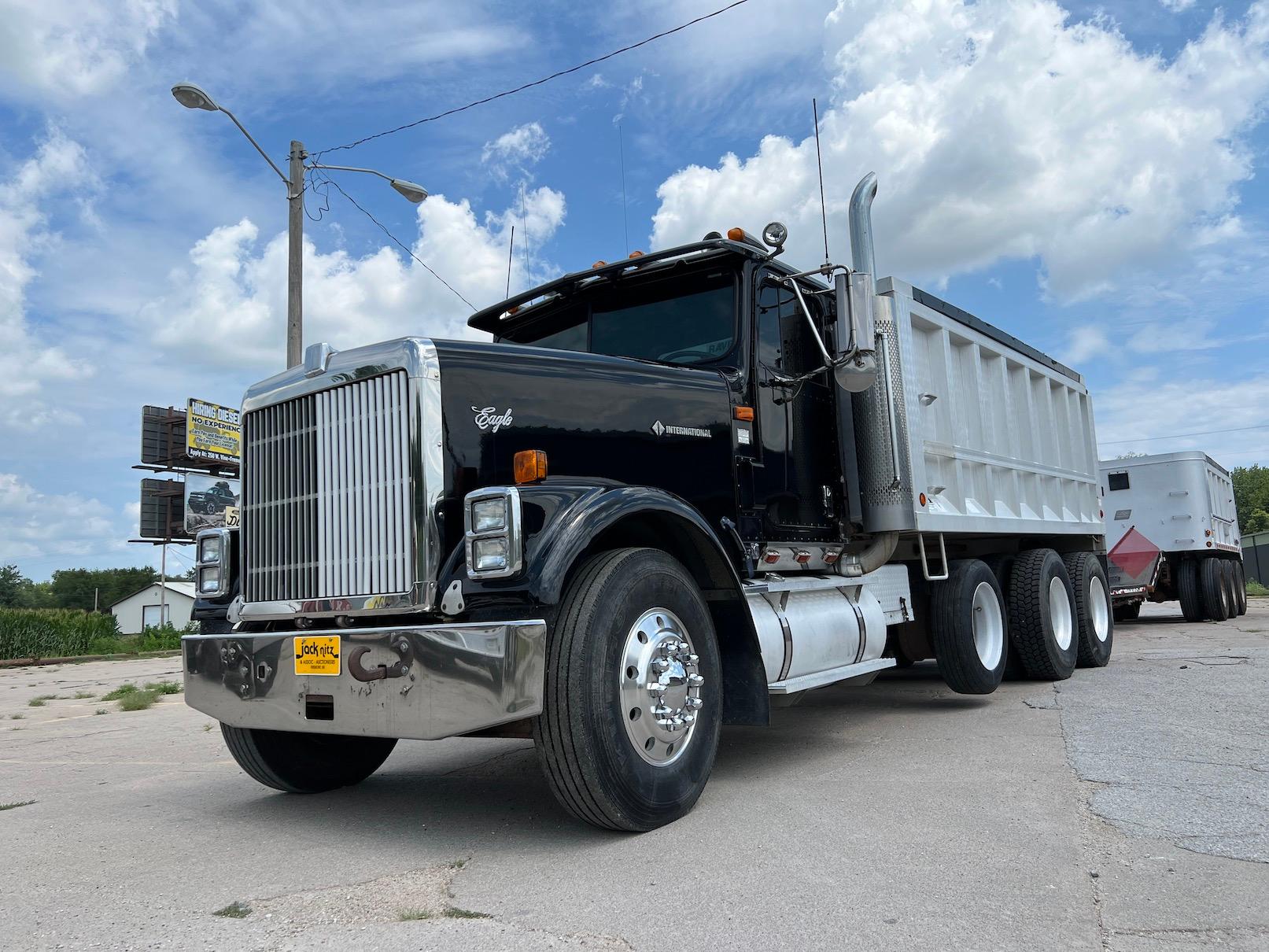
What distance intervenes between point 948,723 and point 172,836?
Answer: 15.1 feet

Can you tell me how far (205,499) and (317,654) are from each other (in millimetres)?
35623

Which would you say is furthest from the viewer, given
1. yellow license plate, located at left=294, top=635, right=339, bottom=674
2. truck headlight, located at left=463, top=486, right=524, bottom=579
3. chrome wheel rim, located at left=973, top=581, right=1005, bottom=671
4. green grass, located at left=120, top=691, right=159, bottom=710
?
green grass, located at left=120, top=691, right=159, bottom=710

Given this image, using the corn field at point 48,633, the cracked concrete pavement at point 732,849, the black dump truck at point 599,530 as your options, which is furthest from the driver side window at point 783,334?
the corn field at point 48,633

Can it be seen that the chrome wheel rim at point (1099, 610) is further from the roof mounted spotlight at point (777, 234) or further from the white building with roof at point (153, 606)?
the white building with roof at point (153, 606)

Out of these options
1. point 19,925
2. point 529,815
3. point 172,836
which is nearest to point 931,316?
point 529,815

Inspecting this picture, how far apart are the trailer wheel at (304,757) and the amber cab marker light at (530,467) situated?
59.3 inches

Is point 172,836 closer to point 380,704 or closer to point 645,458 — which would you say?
point 380,704

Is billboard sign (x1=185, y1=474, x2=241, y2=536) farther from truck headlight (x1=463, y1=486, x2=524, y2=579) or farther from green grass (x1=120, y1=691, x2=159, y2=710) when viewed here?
truck headlight (x1=463, y1=486, x2=524, y2=579)

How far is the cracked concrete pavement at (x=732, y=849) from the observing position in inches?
112

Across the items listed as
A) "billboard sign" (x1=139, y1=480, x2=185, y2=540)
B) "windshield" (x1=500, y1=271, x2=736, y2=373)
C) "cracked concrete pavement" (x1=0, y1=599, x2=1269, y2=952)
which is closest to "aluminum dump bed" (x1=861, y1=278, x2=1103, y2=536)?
"windshield" (x1=500, y1=271, x2=736, y2=373)

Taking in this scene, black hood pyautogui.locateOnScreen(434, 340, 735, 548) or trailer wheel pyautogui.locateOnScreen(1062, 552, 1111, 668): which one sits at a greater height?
black hood pyautogui.locateOnScreen(434, 340, 735, 548)

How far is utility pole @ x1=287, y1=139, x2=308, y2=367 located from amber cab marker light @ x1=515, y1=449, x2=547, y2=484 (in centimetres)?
801

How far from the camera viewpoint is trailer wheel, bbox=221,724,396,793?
4.77 metres

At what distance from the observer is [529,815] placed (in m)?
4.34
